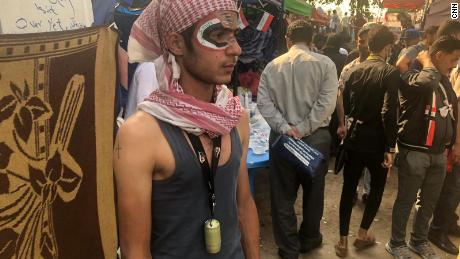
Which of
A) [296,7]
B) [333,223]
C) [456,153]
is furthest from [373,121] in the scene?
[296,7]

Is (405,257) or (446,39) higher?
(446,39)

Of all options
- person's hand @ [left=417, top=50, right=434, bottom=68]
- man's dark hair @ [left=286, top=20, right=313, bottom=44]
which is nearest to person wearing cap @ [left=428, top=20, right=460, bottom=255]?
person's hand @ [left=417, top=50, right=434, bottom=68]

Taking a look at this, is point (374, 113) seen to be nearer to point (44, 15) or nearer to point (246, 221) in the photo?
point (246, 221)

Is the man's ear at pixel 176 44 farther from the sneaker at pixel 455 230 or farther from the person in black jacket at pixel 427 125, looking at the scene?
the sneaker at pixel 455 230

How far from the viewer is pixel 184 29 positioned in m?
1.33

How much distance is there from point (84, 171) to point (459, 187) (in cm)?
386

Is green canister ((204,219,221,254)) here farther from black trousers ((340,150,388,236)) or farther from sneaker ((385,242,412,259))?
sneaker ((385,242,412,259))

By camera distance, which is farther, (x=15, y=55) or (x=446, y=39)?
(x=446, y=39)

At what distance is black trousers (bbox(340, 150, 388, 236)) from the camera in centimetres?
337

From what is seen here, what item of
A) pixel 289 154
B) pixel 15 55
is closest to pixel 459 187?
pixel 289 154

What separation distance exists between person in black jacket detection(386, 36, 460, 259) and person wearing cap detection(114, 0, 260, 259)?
2.37 meters

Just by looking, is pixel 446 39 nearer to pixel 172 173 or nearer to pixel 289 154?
pixel 289 154

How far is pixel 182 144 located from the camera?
130 cm

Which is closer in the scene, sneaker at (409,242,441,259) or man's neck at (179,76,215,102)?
man's neck at (179,76,215,102)
